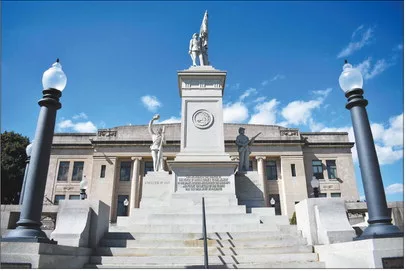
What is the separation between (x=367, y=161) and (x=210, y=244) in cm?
457

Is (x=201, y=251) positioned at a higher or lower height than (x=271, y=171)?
lower

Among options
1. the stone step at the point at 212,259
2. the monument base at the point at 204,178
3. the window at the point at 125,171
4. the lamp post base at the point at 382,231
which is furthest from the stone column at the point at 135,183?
the lamp post base at the point at 382,231

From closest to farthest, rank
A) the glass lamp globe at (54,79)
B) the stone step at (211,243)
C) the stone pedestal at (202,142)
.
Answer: the glass lamp globe at (54,79), the stone step at (211,243), the stone pedestal at (202,142)

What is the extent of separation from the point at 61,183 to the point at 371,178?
40.4m

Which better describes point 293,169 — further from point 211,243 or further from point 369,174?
point 369,174

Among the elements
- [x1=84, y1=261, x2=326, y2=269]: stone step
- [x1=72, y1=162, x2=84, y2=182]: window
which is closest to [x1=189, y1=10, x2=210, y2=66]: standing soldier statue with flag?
[x1=84, y1=261, x2=326, y2=269]: stone step

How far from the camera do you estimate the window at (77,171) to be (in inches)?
1583

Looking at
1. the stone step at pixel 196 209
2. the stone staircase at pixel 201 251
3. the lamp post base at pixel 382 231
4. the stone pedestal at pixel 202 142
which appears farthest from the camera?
the stone pedestal at pixel 202 142

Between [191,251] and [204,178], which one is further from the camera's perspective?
[204,178]

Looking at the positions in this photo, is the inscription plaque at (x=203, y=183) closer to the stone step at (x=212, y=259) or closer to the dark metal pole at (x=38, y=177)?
the stone step at (x=212, y=259)

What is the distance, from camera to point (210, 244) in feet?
27.7

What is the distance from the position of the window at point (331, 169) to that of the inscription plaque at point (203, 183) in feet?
105

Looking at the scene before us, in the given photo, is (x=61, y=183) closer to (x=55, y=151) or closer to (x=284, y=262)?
(x=55, y=151)

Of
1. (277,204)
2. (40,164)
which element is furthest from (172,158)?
(40,164)
